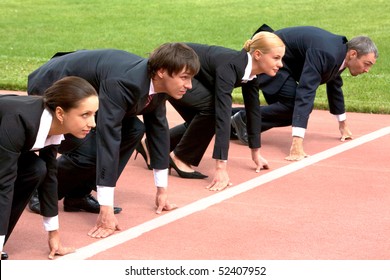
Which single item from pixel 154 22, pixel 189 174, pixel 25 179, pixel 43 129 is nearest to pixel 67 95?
pixel 43 129

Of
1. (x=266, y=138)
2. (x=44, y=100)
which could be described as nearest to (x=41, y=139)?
(x=44, y=100)

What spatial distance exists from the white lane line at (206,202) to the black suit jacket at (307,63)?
0.49m

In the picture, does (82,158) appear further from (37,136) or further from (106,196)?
(37,136)

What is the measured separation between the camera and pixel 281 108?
10.1m

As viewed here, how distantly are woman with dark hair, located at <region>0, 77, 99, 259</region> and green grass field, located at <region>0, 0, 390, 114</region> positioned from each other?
9.30 meters

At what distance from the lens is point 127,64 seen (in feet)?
23.4

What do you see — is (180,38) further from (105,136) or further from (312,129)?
(105,136)

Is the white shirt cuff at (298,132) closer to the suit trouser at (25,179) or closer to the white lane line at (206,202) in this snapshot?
the white lane line at (206,202)

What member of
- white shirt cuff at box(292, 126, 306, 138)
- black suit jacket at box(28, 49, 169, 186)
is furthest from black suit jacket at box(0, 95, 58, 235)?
white shirt cuff at box(292, 126, 306, 138)

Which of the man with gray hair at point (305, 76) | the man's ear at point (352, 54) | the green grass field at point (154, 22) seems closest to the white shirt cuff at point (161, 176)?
the man with gray hair at point (305, 76)

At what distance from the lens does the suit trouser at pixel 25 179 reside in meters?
6.12

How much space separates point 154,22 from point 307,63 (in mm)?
14204

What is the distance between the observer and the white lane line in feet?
21.4

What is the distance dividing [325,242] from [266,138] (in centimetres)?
385
